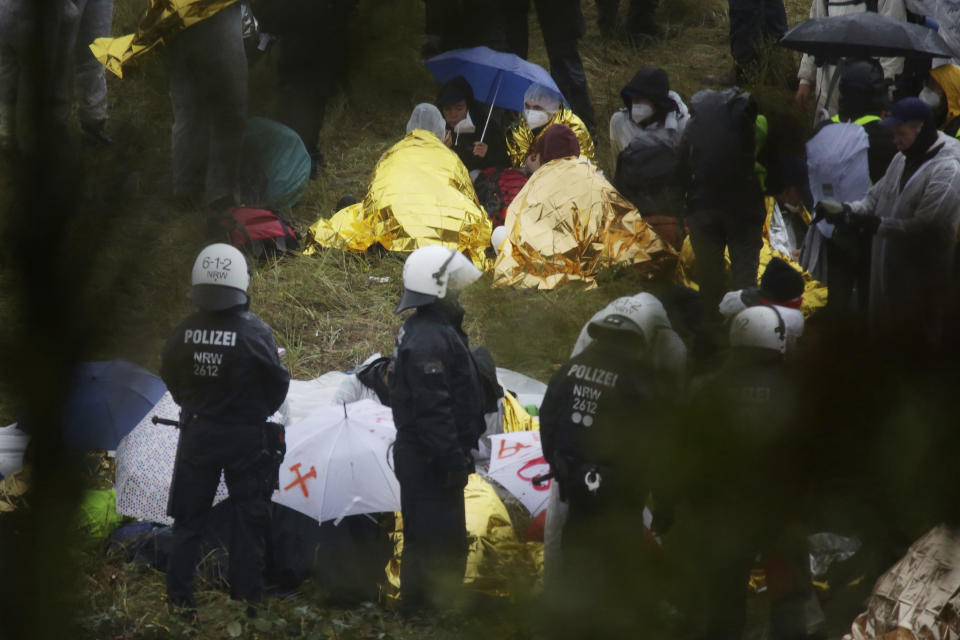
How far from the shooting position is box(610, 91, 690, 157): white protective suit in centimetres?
65

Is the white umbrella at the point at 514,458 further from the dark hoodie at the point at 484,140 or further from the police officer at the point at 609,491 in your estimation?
the police officer at the point at 609,491

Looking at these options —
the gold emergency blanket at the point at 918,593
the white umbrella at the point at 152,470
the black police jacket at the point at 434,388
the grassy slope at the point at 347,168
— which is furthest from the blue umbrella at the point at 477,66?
the white umbrella at the point at 152,470

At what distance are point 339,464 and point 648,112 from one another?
259cm

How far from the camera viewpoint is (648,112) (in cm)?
70

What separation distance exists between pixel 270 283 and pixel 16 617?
17.7 inches

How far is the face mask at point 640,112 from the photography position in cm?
70

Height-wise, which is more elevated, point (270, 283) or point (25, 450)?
point (270, 283)

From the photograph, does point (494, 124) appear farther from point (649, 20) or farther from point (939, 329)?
point (939, 329)

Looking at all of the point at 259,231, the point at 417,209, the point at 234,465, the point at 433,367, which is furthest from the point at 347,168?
the point at 417,209

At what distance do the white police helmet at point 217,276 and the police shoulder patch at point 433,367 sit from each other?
6.78 ft

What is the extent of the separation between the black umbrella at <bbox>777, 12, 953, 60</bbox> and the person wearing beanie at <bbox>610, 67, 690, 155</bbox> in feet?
0.27

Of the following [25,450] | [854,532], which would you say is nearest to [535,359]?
[854,532]

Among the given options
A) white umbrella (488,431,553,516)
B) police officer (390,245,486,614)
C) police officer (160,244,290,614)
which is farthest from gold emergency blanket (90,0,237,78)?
police officer (390,245,486,614)

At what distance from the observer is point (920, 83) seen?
0.86 meters
